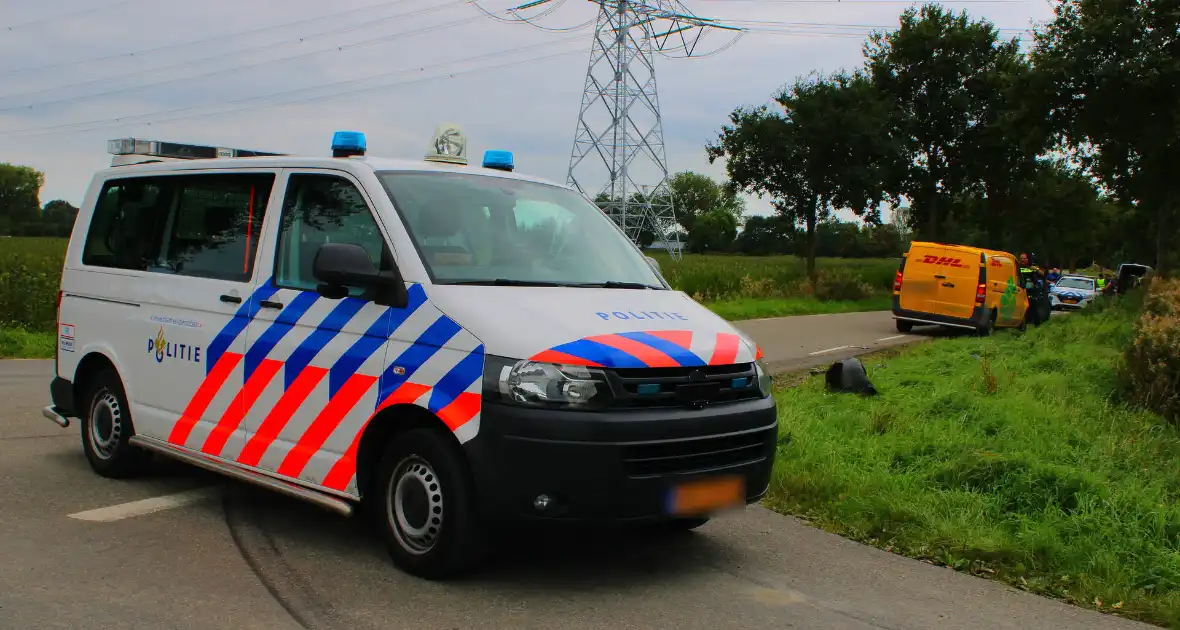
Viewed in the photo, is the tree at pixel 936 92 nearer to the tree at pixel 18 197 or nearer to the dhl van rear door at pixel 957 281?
the dhl van rear door at pixel 957 281

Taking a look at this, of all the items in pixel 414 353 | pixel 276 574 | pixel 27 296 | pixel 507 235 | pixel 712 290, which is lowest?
pixel 276 574

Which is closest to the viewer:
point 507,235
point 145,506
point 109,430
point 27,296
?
point 507,235

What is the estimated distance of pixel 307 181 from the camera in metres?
5.46

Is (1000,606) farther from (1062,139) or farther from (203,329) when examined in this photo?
(1062,139)

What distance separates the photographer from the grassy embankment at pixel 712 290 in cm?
1571

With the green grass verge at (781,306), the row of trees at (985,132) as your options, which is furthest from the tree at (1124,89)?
the green grass verge at (781,306)

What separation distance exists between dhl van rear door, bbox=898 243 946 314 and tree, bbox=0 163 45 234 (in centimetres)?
4572

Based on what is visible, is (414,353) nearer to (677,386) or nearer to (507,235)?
(507,235)

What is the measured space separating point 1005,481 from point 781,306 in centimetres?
2052

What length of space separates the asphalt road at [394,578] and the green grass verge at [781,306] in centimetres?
1821

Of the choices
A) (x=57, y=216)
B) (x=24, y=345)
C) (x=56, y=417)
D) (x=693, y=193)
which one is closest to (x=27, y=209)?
(x=57, y=216)

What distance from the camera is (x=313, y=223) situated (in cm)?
538

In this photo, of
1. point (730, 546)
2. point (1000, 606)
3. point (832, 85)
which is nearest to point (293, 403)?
point (730, 546)

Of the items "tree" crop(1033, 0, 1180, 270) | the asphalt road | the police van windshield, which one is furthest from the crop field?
the police van windshield
